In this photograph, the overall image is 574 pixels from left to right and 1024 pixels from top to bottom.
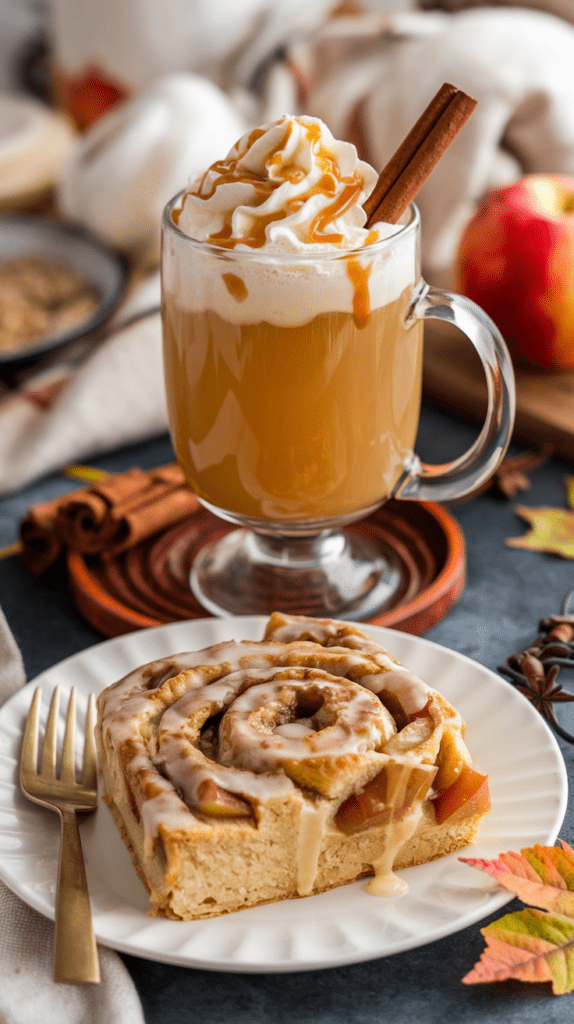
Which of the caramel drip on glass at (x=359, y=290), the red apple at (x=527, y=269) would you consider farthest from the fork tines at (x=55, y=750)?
the red apple at (x=527, y=269)

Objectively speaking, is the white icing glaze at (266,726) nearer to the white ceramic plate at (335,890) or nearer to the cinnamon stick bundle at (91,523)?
the white ceramic plate at (335,890)

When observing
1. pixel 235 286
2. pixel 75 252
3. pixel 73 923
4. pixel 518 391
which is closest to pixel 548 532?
pixel 518 391

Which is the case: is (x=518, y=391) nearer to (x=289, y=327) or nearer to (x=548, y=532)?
(x=548, y=532)

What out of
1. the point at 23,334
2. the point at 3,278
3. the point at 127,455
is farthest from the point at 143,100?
the point at 127,455

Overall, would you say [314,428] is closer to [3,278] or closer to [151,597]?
[151,597]

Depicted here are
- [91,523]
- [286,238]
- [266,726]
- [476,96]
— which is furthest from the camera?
[476,96]

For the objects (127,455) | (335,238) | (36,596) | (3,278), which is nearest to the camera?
(335,238)

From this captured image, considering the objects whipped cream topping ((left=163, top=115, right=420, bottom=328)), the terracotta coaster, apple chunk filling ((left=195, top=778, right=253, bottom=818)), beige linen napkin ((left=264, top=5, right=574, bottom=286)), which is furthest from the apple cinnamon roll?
beige linen napkin ((left=264, top=5, right=574, bottom=286))
